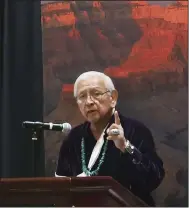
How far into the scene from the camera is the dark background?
281 centimetres

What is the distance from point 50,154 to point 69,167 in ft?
1.31

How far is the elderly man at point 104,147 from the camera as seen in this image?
2.39 m

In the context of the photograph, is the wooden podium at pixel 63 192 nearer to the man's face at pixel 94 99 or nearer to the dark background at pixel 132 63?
the man's face at pixel 94 99

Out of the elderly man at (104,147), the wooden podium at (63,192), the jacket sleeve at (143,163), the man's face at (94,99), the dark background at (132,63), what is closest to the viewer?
the wooden podium at (63,192)

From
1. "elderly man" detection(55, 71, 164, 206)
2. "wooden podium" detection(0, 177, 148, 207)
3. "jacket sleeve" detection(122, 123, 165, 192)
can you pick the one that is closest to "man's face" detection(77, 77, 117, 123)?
"elderly man" detection(55, 71, 164, 206)

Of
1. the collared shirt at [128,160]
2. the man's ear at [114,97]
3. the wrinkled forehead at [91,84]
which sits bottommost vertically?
the collared shirt at [128,160]

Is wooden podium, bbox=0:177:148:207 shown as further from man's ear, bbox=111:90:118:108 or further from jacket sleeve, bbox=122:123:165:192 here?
man's ear, bbox=111:90:118:108

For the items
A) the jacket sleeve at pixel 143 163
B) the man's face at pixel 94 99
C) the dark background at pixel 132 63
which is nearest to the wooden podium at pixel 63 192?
the jacket sleeve at pixel 143 163

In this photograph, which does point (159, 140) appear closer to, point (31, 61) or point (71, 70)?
point (71, 70)

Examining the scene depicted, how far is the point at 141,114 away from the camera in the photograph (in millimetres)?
2867

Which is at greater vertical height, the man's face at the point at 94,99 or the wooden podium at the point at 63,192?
the man's face at the point at 94,99

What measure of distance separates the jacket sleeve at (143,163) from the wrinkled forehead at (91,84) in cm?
34

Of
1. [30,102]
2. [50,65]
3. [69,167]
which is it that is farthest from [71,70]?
[69,167]

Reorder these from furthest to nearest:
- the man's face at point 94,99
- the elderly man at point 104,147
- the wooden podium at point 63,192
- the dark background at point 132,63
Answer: the dark background at point 132,63 → the man's face at point 94,99 → the elderly man at point 104,147 → the wooden podium at point 63,192
